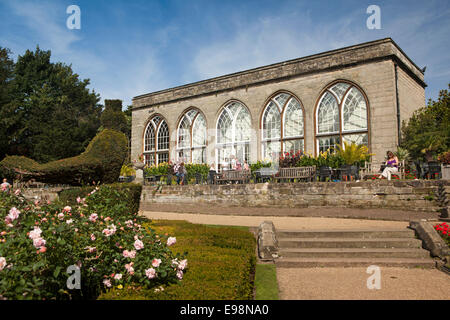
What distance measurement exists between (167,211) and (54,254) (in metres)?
11.1

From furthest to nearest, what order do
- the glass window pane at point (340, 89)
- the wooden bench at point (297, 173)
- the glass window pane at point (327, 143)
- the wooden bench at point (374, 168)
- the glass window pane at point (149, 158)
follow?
the glass window pane at point (149, 158) < the glass window pane at point (327, 143) < the glass window pane at point (340, 89) < the wooden bench at point (374, 168) < the wooden bench at point (297, 173)

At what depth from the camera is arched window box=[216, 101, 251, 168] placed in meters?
22.1

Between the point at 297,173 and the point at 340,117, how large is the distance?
5.84 metres

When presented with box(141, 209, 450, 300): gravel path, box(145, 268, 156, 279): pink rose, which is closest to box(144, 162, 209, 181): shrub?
box(141, 209, 450, 300): gravel path

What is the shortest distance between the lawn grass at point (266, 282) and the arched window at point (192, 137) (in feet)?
60.3

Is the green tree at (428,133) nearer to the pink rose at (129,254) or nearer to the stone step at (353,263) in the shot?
the stone step at (353,263)

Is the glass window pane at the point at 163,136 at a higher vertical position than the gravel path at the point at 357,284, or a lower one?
higher

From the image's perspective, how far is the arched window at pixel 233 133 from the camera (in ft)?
72.5

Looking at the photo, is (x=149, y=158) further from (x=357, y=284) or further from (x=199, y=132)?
(x=357, y=284)

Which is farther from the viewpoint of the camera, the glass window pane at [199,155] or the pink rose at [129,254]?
the glass window pane at [199,155]

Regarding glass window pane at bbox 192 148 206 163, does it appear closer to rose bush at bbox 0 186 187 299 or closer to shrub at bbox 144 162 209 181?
shrub at bbox 144 162 209 181

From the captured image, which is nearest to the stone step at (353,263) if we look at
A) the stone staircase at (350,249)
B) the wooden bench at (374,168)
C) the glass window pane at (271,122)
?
the stone staircase at (350,249)
